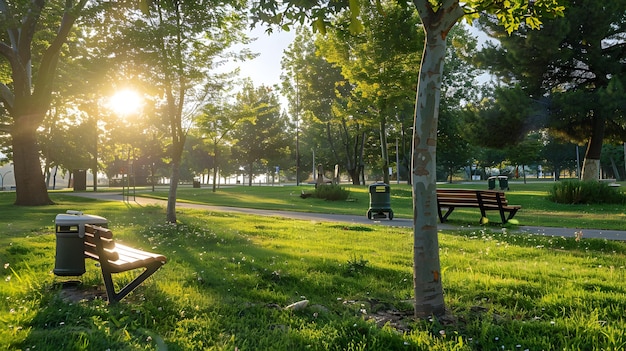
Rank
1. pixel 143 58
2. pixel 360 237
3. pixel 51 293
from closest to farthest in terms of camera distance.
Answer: pixel 51 293 < pixel 360 237 < pixel 143 58

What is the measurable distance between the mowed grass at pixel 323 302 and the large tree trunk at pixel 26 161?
13810 mm

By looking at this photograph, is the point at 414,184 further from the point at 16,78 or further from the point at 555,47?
the point at 16,78

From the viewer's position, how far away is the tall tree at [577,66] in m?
19.5

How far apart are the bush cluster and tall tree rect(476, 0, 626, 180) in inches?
104

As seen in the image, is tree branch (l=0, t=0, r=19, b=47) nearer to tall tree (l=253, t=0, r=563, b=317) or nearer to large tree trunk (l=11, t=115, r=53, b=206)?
large tree trunk (l=11, t=115, r=53, b=206)

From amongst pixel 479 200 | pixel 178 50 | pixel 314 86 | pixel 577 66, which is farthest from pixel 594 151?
pixel 314 86

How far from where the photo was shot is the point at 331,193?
25188 mm

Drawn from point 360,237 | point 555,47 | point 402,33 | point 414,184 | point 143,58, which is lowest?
point 360,237

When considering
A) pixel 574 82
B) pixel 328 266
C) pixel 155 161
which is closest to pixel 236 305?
pixel 328 266

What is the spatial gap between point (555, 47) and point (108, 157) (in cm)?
6248

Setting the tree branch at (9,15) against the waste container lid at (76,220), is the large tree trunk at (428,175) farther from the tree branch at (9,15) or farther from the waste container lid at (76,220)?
the tree branch at (9,15)

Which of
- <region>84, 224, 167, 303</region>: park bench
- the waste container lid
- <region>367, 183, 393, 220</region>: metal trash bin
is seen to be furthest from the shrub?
<region>84, 224, 167, 303</region>: park bench

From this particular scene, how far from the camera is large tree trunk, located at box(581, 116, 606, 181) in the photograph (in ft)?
70.1

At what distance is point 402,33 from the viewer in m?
21.9
